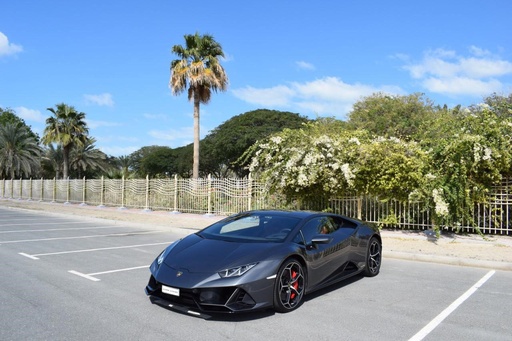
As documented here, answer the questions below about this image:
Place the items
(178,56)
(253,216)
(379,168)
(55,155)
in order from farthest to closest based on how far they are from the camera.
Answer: (55,155) < (178,56) < (379,168) < (253,216)

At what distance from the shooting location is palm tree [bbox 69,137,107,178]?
51.8 meters

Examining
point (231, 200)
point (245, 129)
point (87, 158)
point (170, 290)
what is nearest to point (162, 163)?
point (87, 158)

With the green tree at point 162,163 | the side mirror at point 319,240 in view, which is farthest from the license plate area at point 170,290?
the green tree at point 162,163

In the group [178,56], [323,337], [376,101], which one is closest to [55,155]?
[178,56]

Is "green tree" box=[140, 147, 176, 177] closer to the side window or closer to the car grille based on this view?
the side window

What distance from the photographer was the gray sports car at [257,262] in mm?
4801

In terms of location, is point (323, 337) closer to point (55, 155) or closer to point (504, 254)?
point (504, 254)

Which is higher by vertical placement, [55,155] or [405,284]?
[55,155]

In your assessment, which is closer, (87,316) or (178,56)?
(87,316)

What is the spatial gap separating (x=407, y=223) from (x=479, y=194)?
2.37 meters

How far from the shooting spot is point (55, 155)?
5459cm

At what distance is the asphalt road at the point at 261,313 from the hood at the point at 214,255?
1.98 feet

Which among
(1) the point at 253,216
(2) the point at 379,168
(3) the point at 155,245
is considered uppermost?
(2) the point at 379,168

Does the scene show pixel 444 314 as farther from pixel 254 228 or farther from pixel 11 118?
pixel 11 118
